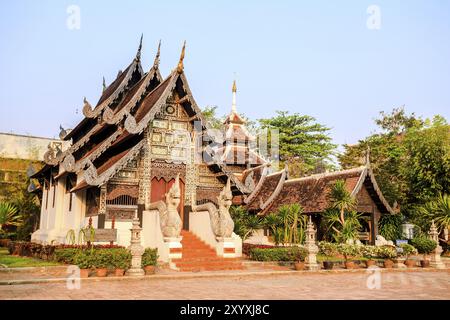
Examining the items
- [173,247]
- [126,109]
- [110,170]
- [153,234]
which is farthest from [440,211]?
[110,170]

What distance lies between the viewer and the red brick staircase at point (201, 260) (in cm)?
1512

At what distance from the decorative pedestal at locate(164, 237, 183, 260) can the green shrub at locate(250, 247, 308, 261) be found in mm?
3539

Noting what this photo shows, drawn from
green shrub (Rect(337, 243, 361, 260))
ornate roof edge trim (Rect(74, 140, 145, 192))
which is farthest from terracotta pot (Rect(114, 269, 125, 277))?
green shrub (Rect(337, 243, 361, 260))

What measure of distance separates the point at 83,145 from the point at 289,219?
10.2m

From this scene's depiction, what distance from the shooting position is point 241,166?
122 ft

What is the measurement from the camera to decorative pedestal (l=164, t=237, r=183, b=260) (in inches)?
602

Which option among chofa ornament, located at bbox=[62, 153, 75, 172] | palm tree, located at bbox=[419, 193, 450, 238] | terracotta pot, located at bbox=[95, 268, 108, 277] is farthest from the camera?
palm tree, located at bbox=[419, 193, 450, 238]

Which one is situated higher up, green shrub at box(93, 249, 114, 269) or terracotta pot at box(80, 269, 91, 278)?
green shrub at box(93, 249, 114, 269)

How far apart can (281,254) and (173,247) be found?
4437 mm

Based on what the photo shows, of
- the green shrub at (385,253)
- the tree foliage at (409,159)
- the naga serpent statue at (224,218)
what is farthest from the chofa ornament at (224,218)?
the tree foliage at (409,159)

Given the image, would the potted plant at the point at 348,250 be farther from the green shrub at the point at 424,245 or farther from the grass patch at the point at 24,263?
the grass patch at the point at 24,263

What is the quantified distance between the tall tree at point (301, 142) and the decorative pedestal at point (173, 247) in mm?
28032

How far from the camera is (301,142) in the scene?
4400 centimetres

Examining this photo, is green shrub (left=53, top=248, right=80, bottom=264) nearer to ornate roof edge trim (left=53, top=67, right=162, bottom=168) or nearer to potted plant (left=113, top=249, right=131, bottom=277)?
potted plant (left=113, top=249, right=131, bottom=277)
